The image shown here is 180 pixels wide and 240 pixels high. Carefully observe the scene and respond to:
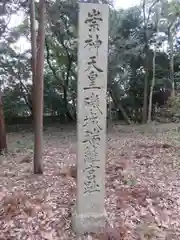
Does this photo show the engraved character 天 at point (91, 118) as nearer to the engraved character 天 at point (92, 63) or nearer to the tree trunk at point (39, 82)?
the engraved character 天 at point (92, 63)

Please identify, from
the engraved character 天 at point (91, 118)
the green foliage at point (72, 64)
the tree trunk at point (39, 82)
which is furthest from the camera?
the green foliage at point (72, 64)

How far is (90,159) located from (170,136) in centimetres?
687

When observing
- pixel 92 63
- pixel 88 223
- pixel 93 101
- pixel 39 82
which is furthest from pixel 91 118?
pixel 39 82

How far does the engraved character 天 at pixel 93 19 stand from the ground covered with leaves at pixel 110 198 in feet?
7.31

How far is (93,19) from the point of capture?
2998mm

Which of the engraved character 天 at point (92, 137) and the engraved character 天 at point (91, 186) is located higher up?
the engraved character 天 at point (92, 137)

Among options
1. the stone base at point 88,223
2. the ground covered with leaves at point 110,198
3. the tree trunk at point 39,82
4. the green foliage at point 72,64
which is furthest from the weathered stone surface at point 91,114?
the green foliage at point 72,64

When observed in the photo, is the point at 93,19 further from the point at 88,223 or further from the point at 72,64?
the point at 72,64

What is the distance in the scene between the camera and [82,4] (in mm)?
2965

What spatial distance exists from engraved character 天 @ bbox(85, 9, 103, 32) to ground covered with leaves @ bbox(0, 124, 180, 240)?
2227 mm

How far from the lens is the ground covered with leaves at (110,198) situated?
333 centimetres

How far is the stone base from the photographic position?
3260mm

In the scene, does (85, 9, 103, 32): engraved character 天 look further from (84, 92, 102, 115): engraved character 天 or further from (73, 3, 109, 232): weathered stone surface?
(84, 92, 102, 115): engraved character 天

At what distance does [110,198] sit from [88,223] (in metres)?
0.89
